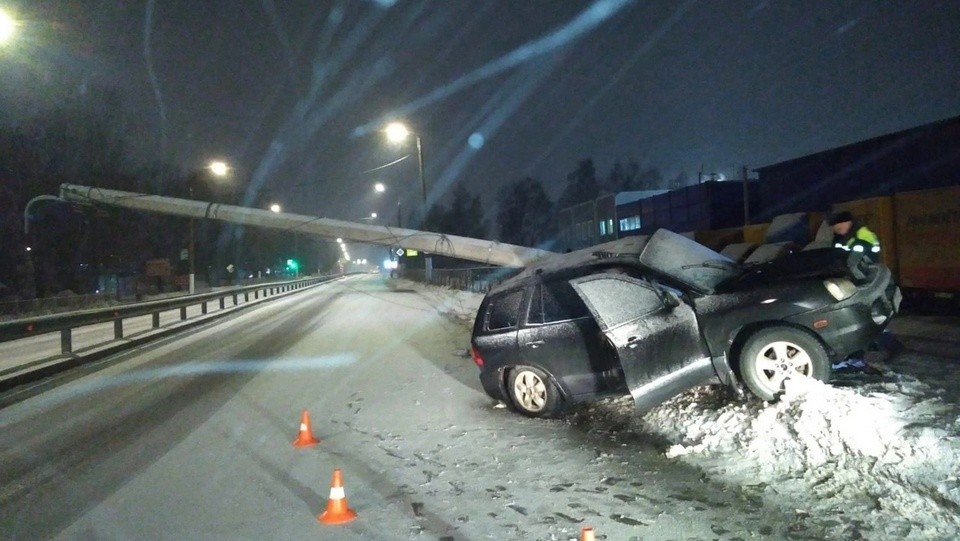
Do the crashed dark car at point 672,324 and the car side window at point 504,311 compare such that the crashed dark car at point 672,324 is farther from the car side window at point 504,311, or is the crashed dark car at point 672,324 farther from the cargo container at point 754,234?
the cargo container at point 754,234

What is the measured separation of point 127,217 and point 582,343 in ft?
174

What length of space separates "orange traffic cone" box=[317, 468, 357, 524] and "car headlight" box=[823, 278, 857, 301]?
16.3ft

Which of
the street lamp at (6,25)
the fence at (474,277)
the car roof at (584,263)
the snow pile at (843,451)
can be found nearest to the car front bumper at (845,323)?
the snow pile at (843,451)

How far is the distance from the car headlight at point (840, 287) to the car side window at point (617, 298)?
64.1 inches

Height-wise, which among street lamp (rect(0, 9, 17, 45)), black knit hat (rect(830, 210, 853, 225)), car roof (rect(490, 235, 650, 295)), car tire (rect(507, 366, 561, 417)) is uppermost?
street lamp (rect(0, 9, 17, 45))

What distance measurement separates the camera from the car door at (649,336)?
7062 mm

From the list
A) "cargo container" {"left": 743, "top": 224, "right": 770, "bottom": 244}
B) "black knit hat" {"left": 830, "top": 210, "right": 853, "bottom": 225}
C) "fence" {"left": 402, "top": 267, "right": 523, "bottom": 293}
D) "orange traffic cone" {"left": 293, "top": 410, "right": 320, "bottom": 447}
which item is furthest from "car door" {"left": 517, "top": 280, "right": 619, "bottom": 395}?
"fence" {"left": 402, "top": 267, "right": 523, "bottom": 293}

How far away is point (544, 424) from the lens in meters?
8.17

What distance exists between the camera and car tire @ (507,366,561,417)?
8180 mm

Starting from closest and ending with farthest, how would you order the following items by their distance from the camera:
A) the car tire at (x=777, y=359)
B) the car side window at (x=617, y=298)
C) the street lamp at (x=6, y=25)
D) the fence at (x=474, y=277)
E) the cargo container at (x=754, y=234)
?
the car tire at (x=777, y=359) < the car side window at (x=617, y=298) < the street lamp at (x=6, y=25) < the cargo container at (x=754, y=234) < the fence at (x=474, y=277)

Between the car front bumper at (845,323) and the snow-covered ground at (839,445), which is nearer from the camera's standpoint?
the snow-covered ground at (839,445)

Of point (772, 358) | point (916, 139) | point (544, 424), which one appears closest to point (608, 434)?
point (544, 424)

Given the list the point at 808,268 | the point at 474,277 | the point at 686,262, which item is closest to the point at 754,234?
the point at 686,262

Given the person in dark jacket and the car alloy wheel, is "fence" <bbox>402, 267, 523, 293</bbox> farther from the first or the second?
the car alloy wheel
